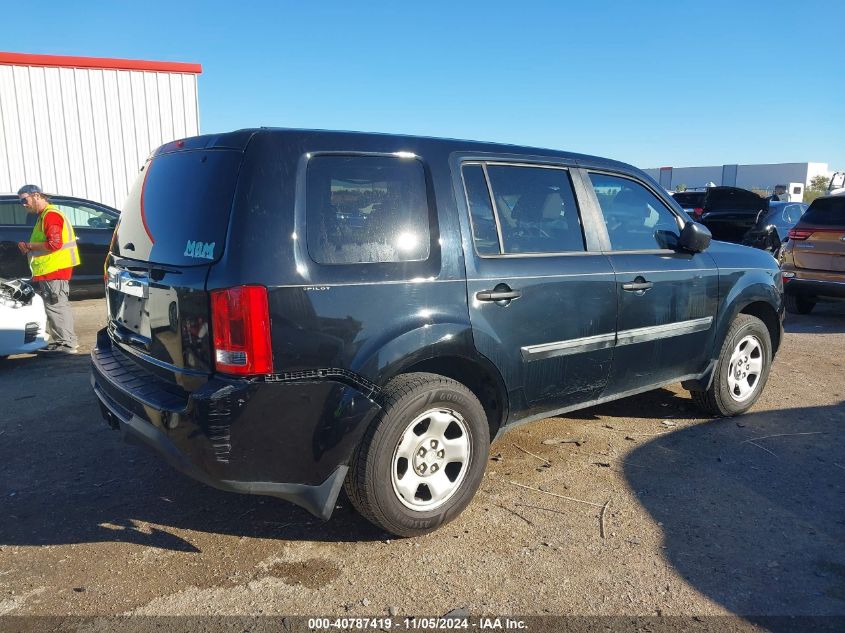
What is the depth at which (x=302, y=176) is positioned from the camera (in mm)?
2721

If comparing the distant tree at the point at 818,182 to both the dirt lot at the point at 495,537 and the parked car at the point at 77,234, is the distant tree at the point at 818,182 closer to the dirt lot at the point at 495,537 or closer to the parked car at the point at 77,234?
the parked car at the point at 77,234

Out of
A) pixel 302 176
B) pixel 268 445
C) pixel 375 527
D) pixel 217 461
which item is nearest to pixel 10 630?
pixel 217 461

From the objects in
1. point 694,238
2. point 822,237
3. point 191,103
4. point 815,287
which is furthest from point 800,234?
point 191,103

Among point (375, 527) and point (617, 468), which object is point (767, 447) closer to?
point (617, 468)

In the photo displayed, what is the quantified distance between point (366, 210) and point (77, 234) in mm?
8203

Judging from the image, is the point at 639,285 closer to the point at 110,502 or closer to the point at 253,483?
the point at 253,483

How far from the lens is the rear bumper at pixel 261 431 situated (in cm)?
257

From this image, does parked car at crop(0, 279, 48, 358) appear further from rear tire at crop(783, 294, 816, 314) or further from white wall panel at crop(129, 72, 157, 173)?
rear tire at crop(783, 294, 816, 314)

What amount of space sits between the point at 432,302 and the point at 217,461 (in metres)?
1.15

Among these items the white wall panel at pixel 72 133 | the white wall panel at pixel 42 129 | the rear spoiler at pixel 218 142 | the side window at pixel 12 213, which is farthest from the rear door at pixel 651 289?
the white wall panel at pixel 42 129

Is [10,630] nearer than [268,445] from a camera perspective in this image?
Yes

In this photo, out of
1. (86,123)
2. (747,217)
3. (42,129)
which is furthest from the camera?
(86,123)

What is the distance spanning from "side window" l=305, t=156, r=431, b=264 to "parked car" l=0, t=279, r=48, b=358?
186 inches

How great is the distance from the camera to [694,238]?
4.15 metres
